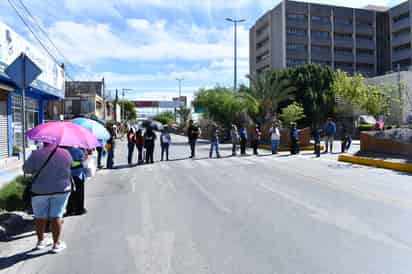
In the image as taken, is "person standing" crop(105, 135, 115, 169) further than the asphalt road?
Yes

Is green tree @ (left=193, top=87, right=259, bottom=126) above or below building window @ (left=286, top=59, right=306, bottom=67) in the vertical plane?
below

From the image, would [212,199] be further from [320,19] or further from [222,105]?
[320,19]

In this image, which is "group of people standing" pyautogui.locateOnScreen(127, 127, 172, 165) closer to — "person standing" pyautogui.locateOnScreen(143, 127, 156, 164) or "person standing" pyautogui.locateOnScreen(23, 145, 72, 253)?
"person standing" pyautogui.locateOnScreen(143, 127, 156, 164)

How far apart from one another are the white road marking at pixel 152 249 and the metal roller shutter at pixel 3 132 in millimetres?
10113

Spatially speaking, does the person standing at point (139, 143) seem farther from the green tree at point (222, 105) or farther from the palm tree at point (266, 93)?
the green tree at point (222, 105)

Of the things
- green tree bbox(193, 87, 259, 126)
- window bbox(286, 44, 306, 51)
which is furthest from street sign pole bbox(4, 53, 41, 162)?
window bbox(286, 44, 306, 51)

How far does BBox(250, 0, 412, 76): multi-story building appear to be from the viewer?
7481cm

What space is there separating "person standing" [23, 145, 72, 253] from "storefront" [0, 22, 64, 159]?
22.8 ft

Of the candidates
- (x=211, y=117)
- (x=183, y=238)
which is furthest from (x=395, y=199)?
(x=211, y=117)

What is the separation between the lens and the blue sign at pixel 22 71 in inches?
310

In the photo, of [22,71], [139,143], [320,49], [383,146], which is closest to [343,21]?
[320,49]

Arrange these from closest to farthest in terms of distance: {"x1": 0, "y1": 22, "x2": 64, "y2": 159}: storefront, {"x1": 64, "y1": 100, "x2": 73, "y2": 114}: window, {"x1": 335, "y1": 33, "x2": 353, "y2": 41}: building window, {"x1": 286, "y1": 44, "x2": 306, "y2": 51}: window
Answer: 1. {"x1": 0, "y1": 22, "x2": 64, "y2": 159}: storefront
2. {"x1": 64, "y1": 100, "x2": 73, "y2": 114}: window
3. {"x1": 286, "y1": 44, "x2": 306, "y2": 51}: window
4. {"x1": 335, "y1": 33, "x2": 353, "y2": 41}: building window

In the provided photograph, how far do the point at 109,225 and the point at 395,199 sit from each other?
6109mm

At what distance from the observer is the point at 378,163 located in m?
15.1
